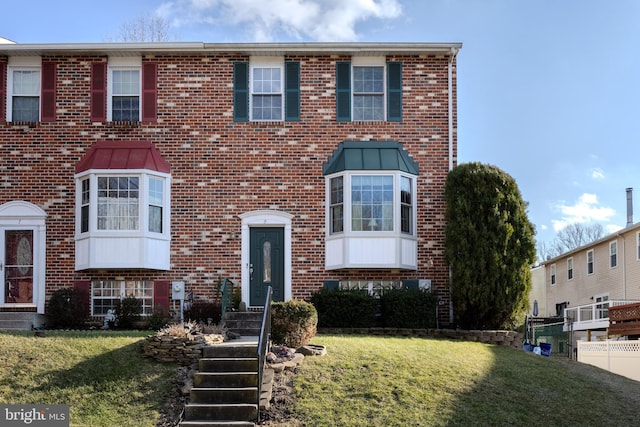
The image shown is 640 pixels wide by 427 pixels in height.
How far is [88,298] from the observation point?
19.5 meters

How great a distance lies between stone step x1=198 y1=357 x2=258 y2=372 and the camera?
1323 centimetres

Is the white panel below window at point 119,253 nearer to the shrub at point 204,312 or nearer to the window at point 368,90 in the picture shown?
the shrub at point 204,312

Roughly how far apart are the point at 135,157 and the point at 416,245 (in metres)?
7.31

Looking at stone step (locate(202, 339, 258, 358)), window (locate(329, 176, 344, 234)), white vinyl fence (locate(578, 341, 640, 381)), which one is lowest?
white vinyl fence (locate(578, 341, 640, 381))

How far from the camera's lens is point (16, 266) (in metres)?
19.8

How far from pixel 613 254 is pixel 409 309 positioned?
16.2 m

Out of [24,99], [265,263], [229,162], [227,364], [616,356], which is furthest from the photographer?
[616,356]

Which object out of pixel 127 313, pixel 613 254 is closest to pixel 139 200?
pixel 127 313

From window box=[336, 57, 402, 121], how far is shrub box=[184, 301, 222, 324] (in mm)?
5664

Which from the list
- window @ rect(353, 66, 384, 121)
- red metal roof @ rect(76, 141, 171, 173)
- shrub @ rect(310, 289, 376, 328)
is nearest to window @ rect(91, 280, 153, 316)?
red metal roof @ rect(76, 141, 171, 173)

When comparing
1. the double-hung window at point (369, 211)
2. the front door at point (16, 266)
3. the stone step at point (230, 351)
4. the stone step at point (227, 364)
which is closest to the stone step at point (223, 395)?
the stone step at point (227, 364)

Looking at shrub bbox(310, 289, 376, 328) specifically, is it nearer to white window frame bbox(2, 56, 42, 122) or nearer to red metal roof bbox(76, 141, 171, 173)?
red metal roof bbox(76, 141, 171, 173)

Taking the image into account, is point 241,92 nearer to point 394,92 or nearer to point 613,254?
point 394,92

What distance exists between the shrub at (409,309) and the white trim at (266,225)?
251cm
